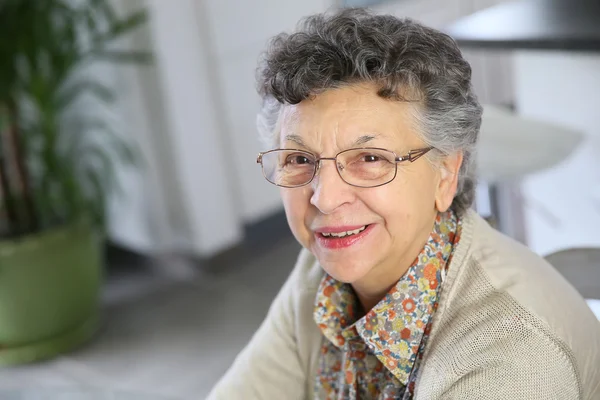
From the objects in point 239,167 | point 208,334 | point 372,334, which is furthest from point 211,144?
point 372,334

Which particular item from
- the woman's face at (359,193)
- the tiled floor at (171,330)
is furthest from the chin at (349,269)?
the tiled floor at (171,330)

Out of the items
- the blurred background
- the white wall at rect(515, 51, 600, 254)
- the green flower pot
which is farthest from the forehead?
the green flower pot

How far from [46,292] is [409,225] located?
2432mm

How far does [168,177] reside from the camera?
12.9ft

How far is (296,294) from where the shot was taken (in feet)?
5.26

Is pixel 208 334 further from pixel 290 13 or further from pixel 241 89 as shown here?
pixel 290 13

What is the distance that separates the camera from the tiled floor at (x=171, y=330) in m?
3.23

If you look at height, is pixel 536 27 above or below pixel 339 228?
above

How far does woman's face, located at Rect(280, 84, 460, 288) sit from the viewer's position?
4.20 ft

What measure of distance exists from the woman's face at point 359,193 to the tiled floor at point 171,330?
6.01 feet

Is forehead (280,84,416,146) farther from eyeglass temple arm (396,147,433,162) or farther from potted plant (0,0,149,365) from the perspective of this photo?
potted plant (0,0,149,365)

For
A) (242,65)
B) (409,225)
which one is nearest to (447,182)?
(409,225)

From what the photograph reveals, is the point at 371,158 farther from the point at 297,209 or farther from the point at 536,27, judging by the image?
the point at 536,27

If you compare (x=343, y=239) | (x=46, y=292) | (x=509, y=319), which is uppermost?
(x=343, y=239)
